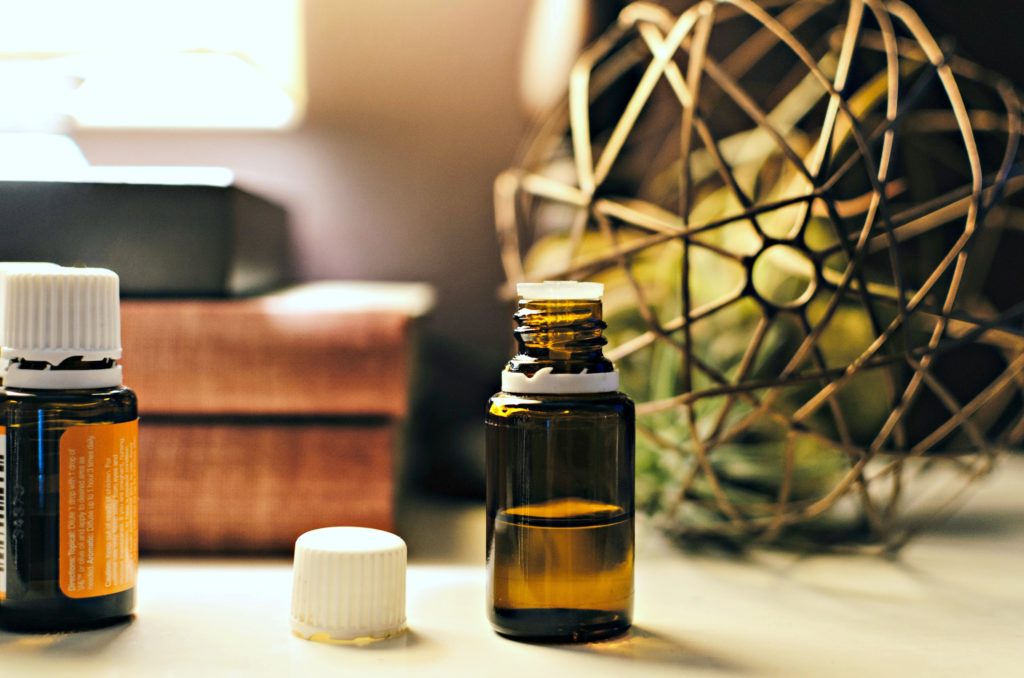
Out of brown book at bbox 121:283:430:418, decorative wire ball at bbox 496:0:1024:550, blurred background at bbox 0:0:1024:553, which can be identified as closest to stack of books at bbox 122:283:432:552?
brown book at bbox 121:283:430:418

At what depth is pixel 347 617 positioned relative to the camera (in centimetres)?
39

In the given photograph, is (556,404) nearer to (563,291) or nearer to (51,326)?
(563,291)

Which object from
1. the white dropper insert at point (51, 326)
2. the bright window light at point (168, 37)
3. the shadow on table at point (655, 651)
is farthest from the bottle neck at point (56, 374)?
the bright window light at point (168, 37)

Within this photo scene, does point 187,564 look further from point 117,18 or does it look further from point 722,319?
point 117,18

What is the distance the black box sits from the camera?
51 cm

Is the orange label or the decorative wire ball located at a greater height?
the decorative wire ball

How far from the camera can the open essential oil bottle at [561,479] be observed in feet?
1.25

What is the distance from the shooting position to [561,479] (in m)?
0.39

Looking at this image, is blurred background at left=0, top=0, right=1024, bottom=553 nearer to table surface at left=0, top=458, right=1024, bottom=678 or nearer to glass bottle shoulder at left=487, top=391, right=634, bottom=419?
table surface at left=0, top=458, right=1024, bottom=678

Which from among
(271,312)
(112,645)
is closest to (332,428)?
(271,312)

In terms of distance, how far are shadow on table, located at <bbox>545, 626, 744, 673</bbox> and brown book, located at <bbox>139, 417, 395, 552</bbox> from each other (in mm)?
174

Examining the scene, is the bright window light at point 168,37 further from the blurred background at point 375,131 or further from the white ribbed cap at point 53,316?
the white ribbed cap at point 53,316

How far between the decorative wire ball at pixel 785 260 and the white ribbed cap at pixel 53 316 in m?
0.21

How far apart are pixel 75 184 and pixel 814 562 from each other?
1.39 feet
